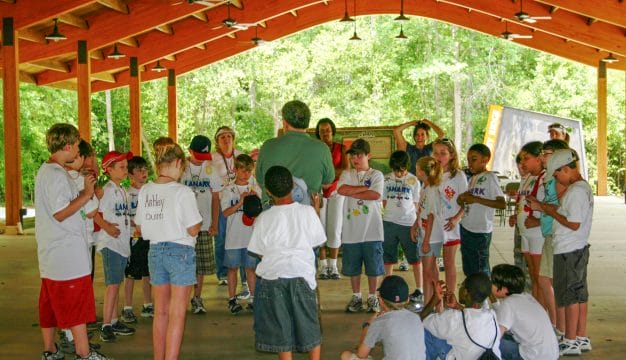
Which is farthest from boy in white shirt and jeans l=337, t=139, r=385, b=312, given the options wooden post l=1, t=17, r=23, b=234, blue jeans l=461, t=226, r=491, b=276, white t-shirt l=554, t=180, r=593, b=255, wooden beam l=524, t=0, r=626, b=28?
wooden beam l=524, t=0, r=626, b=28

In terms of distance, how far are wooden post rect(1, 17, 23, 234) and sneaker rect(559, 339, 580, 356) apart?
1197 cm

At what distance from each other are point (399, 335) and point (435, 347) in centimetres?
41

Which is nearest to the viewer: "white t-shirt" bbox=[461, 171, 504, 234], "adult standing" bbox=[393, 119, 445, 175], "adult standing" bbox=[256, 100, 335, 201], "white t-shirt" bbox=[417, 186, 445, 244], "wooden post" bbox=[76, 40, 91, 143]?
"adult standing" bbox=[256, 100, 335, 201]

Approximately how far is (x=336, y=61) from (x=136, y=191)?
89.0 ft

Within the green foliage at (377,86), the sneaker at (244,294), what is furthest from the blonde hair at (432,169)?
the green foliage at (377,86)

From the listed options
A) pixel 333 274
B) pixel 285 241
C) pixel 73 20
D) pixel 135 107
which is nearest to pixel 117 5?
pixel 73 20

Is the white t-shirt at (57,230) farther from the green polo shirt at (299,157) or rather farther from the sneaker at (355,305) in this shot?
the sneaker at (355,305)

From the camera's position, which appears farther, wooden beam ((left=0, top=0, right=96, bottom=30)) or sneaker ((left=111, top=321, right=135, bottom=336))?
wooden beam ((left=0, top=0, right=96, bottom=30))

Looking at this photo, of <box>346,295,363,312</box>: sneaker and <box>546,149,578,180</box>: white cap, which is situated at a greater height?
<box>546,149,578,180</box>: white cap

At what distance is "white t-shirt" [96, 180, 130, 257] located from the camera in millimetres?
6559

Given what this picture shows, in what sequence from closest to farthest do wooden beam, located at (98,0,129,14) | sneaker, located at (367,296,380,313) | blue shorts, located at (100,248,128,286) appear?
1. blue shorts, located at (100,248,128,286)
2. sneaker, located at (367,296,380,313)
3. wooden beam, located at (98,0,129,14)

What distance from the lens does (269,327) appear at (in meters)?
5.07

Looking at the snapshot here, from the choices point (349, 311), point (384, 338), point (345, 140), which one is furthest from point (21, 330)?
point (345, 140)

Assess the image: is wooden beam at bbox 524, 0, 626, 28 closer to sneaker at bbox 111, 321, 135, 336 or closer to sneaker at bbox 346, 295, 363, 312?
sneaker at bbox 346, 295, 363, 312
